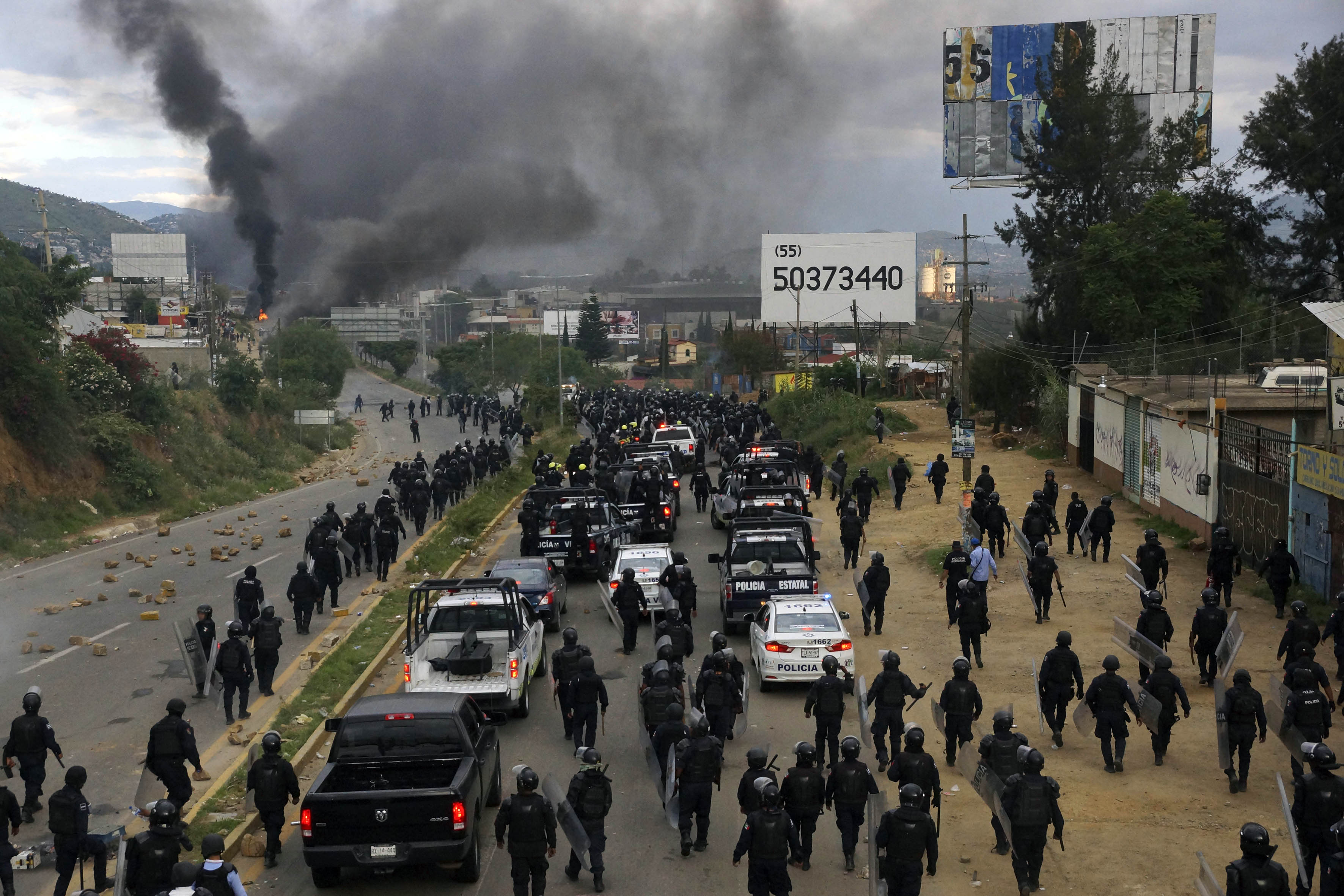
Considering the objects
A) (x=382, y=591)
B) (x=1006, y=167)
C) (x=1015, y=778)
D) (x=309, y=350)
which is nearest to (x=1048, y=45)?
(x=1006, y=167)

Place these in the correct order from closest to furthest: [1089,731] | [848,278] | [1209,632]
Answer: [1089,731], [1209,632], [848,278]

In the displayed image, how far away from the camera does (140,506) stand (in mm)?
37219

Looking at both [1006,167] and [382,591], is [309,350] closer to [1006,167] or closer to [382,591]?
[1006,167]

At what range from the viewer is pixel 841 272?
8419 cm

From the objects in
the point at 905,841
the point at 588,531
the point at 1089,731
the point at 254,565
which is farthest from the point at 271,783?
the point at 254,565

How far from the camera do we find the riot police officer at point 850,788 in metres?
9.87

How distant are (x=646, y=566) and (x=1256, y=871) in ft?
43.4

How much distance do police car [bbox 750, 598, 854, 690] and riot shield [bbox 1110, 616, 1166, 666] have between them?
10.7 ft

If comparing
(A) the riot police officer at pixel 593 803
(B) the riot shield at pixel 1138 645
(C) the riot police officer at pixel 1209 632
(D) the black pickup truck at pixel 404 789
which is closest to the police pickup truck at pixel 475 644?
(D) the black pickup truck at pixel 404 789

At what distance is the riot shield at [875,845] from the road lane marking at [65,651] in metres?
13.4

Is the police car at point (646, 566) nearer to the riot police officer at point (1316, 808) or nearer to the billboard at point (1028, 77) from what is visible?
the riot police officer at point (1316, 808)

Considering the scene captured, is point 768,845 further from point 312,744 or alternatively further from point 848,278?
point 848,278

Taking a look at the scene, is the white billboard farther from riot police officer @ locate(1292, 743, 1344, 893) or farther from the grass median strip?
riot police officer @ locate(1292, 743, 1344, 893)

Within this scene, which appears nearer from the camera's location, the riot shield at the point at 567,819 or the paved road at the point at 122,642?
the riot shield at the point at 567,819
